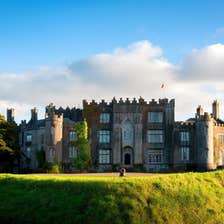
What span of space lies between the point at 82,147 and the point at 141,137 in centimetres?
727

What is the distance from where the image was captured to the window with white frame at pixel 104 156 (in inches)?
2393

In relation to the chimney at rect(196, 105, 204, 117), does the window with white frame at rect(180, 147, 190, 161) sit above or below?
below

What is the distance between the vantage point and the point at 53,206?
36.3 m

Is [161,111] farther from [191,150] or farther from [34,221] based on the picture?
[34,221]

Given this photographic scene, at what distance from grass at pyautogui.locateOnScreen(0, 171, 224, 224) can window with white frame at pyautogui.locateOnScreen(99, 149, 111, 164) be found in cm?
2079

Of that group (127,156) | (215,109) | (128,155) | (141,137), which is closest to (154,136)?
(141,137)

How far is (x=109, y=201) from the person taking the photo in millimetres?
35312

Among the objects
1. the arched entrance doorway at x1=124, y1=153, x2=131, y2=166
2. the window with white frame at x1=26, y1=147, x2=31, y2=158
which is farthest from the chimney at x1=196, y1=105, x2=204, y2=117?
the window with white frame at x1=26, y1=147, x2=31, y2=158

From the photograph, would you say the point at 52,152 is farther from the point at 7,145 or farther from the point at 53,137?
the point at 7,145

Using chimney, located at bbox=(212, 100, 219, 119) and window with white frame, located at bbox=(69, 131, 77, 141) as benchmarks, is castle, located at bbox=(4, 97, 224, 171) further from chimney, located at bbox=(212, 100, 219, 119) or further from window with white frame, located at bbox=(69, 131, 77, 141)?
chimney, located at bbox=(212, 100, 219, 119)

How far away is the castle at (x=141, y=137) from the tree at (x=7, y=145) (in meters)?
3.20

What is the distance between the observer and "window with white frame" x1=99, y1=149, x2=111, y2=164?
60781mm

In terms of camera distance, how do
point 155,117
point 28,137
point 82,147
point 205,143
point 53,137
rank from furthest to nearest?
point 28,137 → point 155,117 → point 205,143 → point 82,147 → point 53,137

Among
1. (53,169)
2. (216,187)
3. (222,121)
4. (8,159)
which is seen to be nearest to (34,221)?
(216,187)
